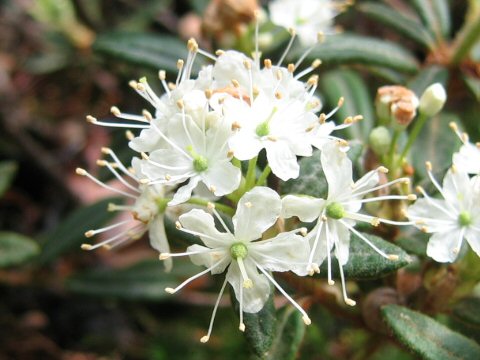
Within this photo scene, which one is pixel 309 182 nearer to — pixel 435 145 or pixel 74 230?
pixel 435 145

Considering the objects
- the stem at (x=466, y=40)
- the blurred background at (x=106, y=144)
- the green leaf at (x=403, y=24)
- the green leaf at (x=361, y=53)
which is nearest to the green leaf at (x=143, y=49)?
the blurred background at (x=106, y=144)

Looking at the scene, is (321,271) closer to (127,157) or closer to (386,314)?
(386,314)

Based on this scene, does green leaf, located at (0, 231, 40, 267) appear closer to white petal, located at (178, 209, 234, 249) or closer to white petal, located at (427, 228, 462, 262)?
white petal, located at (178, 209, 234, 249)

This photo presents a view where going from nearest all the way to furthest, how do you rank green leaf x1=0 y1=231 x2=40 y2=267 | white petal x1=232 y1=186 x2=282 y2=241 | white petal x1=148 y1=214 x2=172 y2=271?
white petal x1=232 y1=186 x2=282 y2=241
white petal x1=148 y1=214 x2=172 y2=271
green leaf x1=0 y1=231 x2=40 y2=267

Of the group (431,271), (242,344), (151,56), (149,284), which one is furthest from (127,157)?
(431,271)

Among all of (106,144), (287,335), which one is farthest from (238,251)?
(106,144)

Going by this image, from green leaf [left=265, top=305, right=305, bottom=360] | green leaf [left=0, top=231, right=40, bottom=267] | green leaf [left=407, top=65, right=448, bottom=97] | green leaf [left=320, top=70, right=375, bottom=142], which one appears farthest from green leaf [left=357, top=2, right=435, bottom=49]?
green leaf [left=0, top=231, right=40, bottom=267]

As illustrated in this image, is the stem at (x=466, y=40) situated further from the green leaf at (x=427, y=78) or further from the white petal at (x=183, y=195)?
the white petal at (x=183, y=195)
